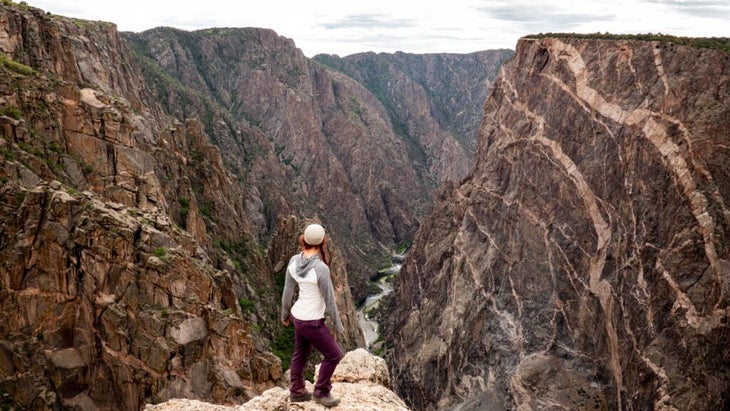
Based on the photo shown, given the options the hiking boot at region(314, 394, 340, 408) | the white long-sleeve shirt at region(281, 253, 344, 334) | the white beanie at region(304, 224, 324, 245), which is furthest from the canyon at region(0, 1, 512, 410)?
the white beanie at region(304, 224, 324, 245)

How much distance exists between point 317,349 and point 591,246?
4130 centimetres

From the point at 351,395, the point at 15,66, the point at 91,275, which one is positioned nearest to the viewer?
the point at 351,395

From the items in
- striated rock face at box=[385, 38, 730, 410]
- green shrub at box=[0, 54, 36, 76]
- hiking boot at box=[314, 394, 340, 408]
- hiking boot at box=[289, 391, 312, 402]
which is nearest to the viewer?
hiking boot at box=[314, 394, 340, 408]

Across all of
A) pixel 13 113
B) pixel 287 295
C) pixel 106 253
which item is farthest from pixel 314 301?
pixel 13 113

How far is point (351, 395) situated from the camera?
1170 centimetres

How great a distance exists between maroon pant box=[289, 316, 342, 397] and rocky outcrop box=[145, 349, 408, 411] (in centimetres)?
35

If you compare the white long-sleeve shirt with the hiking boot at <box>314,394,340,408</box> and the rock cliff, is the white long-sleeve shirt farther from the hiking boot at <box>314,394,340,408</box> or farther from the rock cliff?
the rock cliff

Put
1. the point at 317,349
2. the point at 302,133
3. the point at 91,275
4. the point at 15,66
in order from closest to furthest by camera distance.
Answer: the point at 317,349 < the point at 91,275 < the point at 15,66 < the point at 302,133

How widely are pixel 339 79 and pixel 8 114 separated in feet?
558

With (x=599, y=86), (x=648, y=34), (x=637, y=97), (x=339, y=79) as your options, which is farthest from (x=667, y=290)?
(x=339, y=79)

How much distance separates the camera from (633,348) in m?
40.2

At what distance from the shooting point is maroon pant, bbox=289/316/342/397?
10.4 meters

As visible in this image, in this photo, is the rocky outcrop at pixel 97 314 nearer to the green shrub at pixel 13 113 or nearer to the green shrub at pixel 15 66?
the green shrub at pixel 13 113

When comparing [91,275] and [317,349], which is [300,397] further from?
[91,275]
